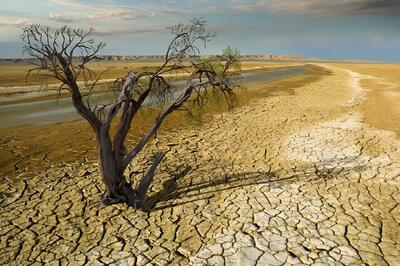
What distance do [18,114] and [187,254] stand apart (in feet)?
60.9

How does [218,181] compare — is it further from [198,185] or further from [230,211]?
[230,211]

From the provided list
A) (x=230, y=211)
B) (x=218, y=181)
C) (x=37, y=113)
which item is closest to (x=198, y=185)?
(x=218, y=181)

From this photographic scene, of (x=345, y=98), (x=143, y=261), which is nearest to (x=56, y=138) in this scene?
(x=143, y=261)

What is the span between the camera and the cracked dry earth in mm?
6754

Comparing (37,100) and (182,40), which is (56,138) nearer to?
(182,40)

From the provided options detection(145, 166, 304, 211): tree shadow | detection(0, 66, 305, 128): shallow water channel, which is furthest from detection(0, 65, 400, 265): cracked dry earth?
detection(0, 66, 305, 128): shallow water channel

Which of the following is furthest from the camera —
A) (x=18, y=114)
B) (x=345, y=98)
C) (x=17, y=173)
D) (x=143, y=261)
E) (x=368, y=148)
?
(x=345, y=98)

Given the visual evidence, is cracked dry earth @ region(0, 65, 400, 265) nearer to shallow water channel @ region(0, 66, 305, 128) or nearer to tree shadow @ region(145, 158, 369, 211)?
tree shadow @ region(145, 158, 369, 211)

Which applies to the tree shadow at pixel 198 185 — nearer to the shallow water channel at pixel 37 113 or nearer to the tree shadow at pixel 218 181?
the tree shadow at pixel 218 181

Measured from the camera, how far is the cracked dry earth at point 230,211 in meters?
6.75

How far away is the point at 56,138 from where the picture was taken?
15352 mm

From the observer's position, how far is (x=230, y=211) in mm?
8305

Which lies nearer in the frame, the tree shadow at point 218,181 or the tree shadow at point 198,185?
the tree shadow at point 198,185

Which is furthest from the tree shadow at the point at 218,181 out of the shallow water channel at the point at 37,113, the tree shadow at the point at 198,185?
the shallow water channel at the point at 37,113
